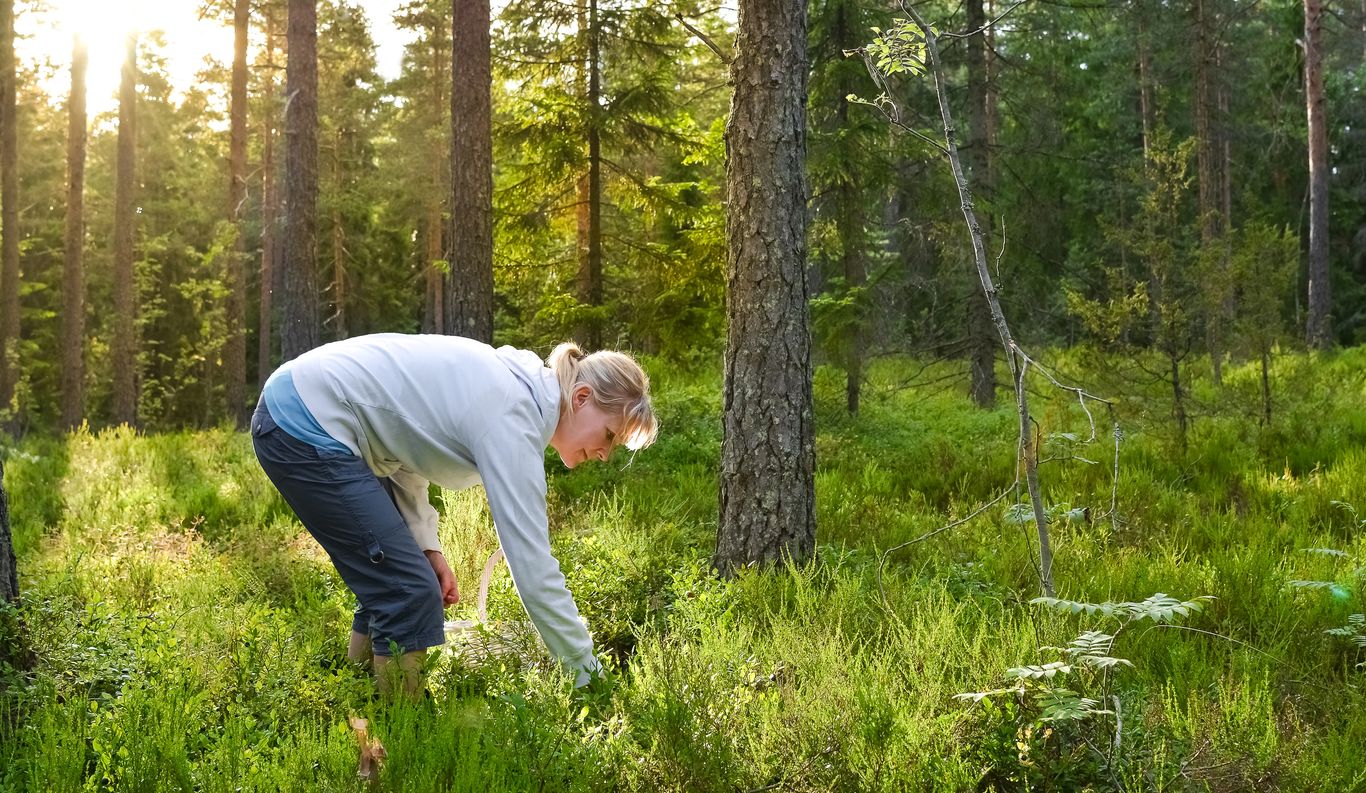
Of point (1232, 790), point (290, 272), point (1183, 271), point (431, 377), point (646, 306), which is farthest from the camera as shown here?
point (290, 272)

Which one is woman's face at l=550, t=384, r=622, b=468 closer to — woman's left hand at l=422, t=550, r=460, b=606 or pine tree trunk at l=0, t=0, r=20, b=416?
woman's left hand at l=422, t=550, r=460, b=606

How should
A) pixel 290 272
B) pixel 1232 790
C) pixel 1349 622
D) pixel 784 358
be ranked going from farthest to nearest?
pixel 290 272
pixel 784 358
pixel 1349 622
pixel 1232 790

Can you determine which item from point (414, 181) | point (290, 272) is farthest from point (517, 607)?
point (414, 181)

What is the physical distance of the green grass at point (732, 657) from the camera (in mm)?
2613

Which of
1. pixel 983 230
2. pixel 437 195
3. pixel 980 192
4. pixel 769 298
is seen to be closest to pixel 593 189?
pixel 980 192

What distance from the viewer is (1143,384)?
8.68m

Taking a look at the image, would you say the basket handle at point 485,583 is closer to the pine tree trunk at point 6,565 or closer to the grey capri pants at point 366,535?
the grey capri pants at point 366,535

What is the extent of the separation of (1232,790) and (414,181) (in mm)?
24567

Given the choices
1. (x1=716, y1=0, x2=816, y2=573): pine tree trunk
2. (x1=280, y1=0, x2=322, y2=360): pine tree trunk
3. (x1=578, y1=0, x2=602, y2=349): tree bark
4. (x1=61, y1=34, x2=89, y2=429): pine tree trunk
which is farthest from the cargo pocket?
(x1=61, y1=34, x2=89, y2=429): pine tree trunk

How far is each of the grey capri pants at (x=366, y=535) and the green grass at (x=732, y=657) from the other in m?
0.24

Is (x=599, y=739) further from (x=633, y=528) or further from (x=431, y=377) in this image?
(x=633, y=528)

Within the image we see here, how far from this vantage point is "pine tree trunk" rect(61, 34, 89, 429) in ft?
57.9

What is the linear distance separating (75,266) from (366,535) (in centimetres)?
1880

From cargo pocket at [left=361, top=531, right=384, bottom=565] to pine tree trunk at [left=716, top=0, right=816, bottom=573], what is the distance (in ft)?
6.81
